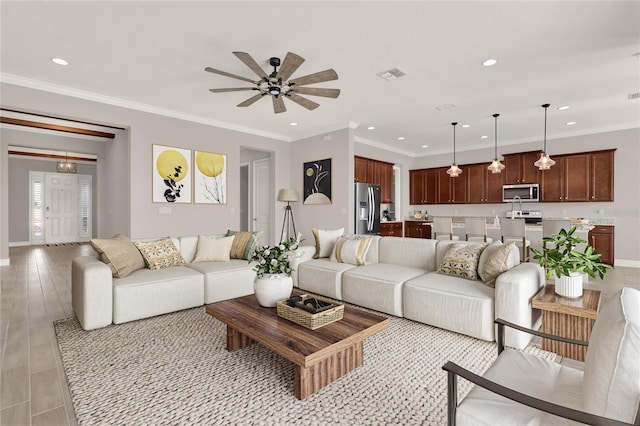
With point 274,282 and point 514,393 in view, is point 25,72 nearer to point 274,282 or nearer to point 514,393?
point 274,282

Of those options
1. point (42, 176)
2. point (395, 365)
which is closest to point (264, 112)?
point (395, 365)

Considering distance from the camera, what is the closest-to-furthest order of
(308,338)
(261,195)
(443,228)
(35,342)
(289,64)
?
(308,338)
(35,342)
(289,64)
(443,228)
(261,195)

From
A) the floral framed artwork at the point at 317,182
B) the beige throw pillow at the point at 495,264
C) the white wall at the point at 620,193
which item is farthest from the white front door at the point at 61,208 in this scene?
the white wall at the point at 620,193

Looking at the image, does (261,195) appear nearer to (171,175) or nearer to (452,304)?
(171,175)

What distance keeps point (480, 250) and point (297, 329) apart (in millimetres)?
2154

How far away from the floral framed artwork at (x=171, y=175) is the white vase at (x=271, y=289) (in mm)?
3411

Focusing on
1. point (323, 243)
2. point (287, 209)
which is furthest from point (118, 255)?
point (287, 209)

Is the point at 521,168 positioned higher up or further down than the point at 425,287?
higher up

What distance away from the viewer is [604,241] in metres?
5.89

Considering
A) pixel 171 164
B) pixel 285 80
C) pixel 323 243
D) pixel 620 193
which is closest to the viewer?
pixel 285 80

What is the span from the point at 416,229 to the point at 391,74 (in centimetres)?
523

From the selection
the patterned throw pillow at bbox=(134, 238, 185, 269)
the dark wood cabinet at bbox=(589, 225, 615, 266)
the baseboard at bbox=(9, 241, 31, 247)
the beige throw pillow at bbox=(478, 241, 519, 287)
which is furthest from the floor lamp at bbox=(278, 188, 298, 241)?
the baseboard at bbox=(9, 241, 31, 247)

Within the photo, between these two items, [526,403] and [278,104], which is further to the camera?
[278,104]

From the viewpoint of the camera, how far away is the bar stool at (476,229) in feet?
18.0
